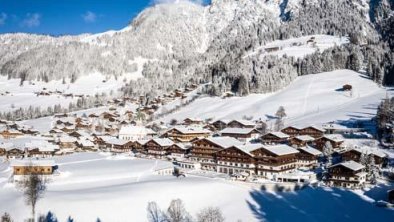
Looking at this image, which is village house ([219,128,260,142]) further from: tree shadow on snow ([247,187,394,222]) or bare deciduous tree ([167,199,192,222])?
bare deciduous tree ([167,199,192,222])

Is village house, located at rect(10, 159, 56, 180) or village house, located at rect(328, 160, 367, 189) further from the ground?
village house, located at rect(10, 159, 56, 180)

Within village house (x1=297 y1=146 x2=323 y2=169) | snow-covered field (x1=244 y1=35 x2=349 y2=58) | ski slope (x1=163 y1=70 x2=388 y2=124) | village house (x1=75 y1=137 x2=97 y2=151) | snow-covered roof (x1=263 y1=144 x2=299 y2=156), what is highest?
snow-covered field (x1=244 y1=35 x2=349 y2=58)

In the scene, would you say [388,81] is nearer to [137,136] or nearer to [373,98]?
[373,98]

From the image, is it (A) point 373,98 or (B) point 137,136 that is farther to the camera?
(A) point 373,98

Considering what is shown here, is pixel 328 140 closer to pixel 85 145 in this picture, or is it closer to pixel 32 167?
pixel 32 167

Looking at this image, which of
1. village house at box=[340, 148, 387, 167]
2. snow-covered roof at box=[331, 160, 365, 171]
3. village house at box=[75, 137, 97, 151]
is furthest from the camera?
village house at box=[75, 137, 97, 151]

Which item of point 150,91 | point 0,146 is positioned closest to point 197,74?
point 150,91

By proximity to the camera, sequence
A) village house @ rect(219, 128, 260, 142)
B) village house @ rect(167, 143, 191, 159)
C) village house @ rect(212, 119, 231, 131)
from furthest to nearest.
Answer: village house @ rect(212, 119, 231, 131), village house @ rect(219, 128, 260, 142), village house @ rect(167, 143, 191, 159)

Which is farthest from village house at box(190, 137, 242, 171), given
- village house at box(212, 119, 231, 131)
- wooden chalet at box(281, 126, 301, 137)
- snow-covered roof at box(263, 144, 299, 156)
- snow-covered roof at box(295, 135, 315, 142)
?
village house at box(212, 119, 231, 131)
